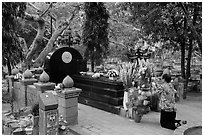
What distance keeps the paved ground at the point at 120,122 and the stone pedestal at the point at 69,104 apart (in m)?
0.26

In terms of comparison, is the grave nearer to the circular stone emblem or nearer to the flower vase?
the circular stone emblem

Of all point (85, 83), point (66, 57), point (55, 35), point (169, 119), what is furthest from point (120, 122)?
point (55, 35)

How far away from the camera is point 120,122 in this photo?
7773 mm

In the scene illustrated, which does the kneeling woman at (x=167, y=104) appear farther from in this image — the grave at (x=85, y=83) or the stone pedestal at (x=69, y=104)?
the stone pedestal at (x=69, y=104)

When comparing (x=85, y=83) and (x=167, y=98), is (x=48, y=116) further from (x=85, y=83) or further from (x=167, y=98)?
(x=85, y=83)

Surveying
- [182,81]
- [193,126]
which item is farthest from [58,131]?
[182,81]

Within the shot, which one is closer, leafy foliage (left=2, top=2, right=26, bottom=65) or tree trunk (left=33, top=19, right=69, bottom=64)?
leafy foliage (left=2, top=2, right=26, bottom=65)

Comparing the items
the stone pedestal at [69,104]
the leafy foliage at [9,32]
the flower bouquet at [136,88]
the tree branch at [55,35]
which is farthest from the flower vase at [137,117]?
the tree branch at [55,35]

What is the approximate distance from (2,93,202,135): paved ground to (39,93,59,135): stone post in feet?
4.12

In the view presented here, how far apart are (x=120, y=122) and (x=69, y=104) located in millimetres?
1655

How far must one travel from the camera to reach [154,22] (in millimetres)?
11703

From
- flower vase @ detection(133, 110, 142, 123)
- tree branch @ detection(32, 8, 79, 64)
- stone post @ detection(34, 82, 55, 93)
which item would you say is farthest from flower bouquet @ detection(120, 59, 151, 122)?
tree branch @ detection(32, 8, 79, 64)

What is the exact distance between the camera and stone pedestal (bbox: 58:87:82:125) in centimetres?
720

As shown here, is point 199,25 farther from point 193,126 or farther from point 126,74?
point 193,126
